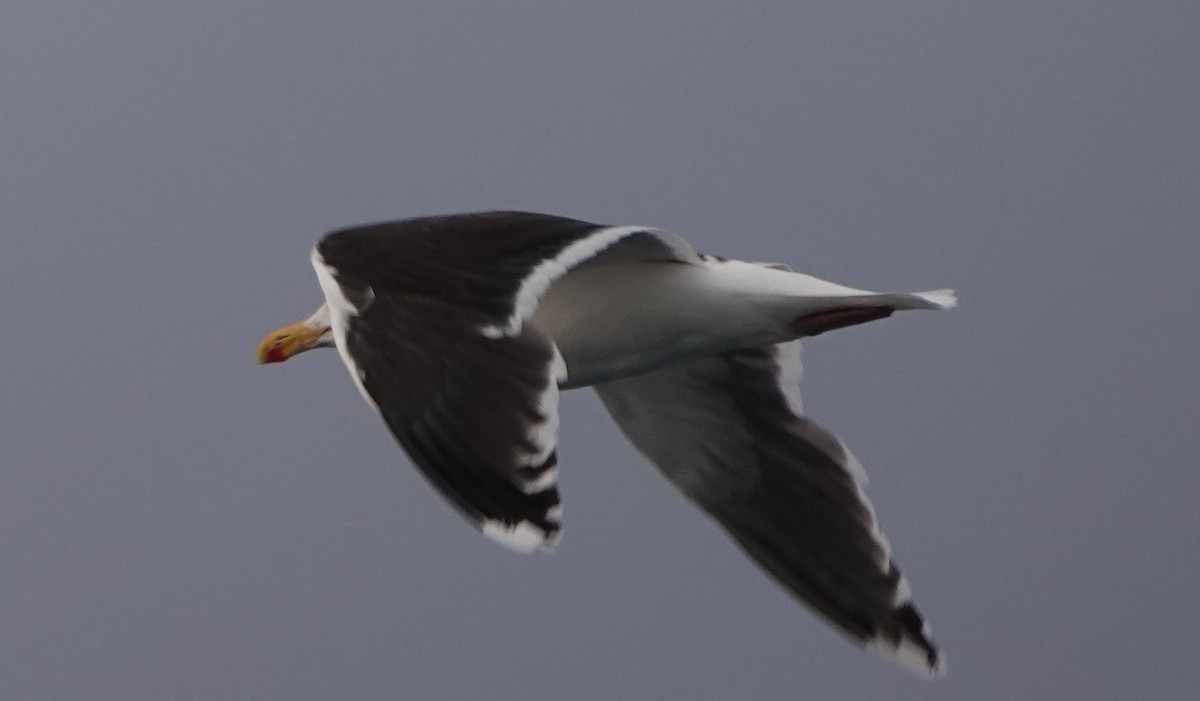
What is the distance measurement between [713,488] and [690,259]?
1691mm

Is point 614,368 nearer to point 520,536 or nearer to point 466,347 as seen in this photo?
point 466,347

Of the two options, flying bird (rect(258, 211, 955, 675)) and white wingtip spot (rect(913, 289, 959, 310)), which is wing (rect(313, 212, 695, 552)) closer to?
flying bird (rect(258, 211, 955, 675))

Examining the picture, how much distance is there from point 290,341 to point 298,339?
0.03 m

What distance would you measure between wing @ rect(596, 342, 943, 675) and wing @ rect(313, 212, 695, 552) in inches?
101

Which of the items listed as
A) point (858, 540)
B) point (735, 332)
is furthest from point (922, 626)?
point (735, 332)

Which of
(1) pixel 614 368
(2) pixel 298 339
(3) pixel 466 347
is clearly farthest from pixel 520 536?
(2) pixel 298 339

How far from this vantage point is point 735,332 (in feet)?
24.1

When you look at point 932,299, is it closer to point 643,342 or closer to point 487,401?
point 643,342

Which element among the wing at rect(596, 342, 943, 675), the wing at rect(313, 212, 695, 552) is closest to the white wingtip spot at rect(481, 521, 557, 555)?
the wing at rect(313, 212, 695, 552)

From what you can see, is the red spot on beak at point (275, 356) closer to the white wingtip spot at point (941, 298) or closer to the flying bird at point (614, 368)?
the flying bird at point (614, 368)

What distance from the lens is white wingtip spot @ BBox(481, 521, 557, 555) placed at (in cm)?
478

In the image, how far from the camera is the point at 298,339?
24.2 ft

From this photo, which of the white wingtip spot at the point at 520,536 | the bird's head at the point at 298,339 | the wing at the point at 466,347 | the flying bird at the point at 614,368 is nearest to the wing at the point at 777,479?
the flying bird at the point at 614,368

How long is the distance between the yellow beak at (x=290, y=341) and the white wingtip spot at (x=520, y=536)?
271cm
